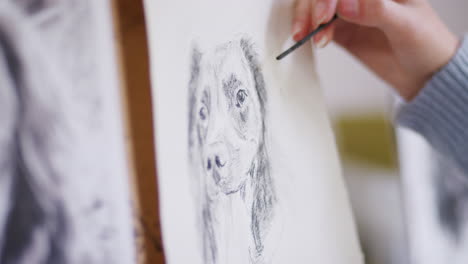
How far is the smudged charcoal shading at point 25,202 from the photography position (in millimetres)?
156

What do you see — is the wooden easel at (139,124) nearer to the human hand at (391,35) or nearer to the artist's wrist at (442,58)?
A: the human hand at (391,35)

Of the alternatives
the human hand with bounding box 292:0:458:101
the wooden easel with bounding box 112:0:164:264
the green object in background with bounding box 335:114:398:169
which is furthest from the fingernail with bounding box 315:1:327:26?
the green object in background with bounding box 335:114:398:169

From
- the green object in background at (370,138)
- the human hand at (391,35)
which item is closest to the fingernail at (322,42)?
the human hand at (391,35)

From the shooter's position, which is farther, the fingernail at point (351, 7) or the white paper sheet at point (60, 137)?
the fingernail at point (351, 7)

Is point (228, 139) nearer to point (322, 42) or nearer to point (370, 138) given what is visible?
point (322, 42)

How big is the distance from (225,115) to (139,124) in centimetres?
7

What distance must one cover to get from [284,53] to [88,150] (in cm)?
23

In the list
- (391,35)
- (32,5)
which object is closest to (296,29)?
(391,35)

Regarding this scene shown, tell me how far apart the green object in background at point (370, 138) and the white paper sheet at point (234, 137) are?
1.44 ft

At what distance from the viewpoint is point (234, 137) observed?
0.28 metres

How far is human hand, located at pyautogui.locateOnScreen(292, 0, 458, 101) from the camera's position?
0.40 metres

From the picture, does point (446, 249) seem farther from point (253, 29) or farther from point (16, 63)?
point (16, 63)

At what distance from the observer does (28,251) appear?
0.53 feet

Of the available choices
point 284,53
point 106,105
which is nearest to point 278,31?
point 284,53
